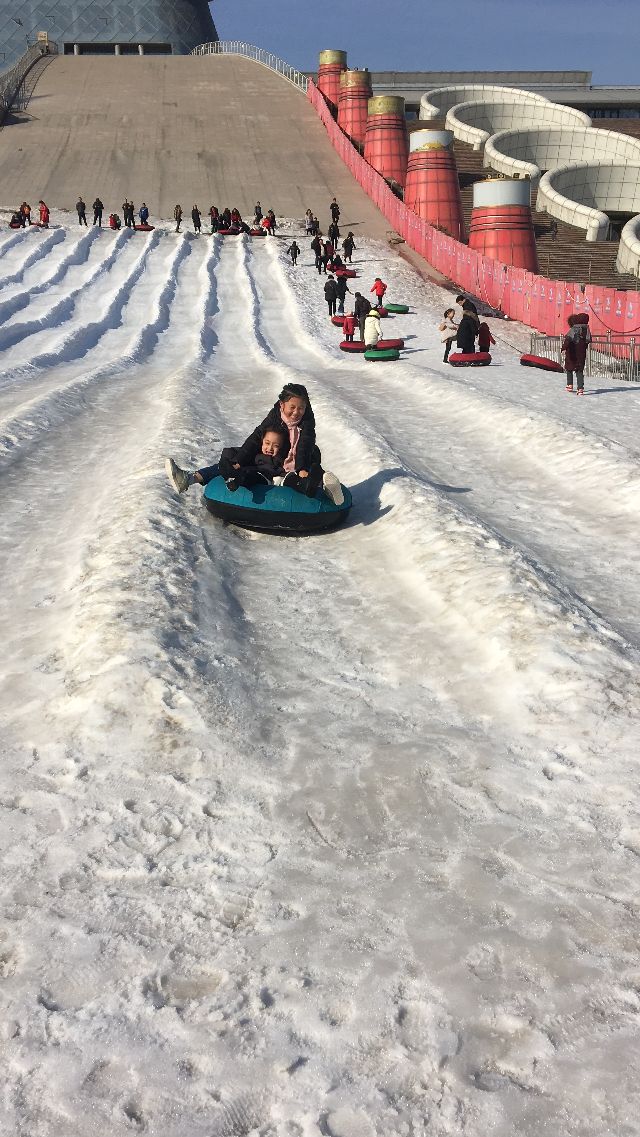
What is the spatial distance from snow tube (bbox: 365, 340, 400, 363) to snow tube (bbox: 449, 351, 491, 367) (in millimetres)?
1191

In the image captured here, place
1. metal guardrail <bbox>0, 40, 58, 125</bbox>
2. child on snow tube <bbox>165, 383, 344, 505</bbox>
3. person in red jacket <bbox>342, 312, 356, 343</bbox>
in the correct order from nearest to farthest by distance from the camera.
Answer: child on snow tube <bbox>165, 383, 344, 505</bbox>
person in red jacket <bbox>342, 312, 356, 343</bbox>
metal guardrail <bbox>0, 40, 58, 125</bbox>

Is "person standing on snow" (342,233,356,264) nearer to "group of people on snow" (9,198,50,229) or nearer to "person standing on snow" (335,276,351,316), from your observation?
"person standing on snow" (335,276,351,316)

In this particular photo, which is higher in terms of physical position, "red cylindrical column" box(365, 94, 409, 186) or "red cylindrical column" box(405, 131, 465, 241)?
"red cylindrical column" box(365, 94, 409, 186)

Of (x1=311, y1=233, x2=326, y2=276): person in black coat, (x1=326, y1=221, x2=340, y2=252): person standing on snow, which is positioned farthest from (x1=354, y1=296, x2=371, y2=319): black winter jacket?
(x1=326, y1=221, x2=340, y2=252): person standing on snow

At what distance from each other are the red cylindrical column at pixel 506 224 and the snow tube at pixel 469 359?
10967 mm

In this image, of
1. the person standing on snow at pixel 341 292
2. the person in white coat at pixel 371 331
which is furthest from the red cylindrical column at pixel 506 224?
the person in white coat at pixel 371 331

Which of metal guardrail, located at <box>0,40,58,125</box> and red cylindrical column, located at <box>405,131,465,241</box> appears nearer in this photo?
red cylindrical column, located at <box>405,131,465,241</box>

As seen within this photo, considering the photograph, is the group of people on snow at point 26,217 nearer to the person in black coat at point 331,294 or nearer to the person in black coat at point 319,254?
the person in black coat at point 319,254

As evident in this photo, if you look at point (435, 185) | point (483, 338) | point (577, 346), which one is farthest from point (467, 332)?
point (435, 185)

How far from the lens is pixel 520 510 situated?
904cm

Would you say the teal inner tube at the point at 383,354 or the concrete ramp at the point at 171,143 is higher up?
the concrete ramp at the point at 171,143

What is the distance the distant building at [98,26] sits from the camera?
84062mm

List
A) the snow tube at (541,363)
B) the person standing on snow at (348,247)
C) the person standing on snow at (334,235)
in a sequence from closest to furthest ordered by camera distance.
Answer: the snow tube at (541,363) < the person standing on snow at (348,247) < the person standing on snow at (334,235)

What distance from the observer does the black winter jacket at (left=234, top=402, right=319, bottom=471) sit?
770 centimetres
